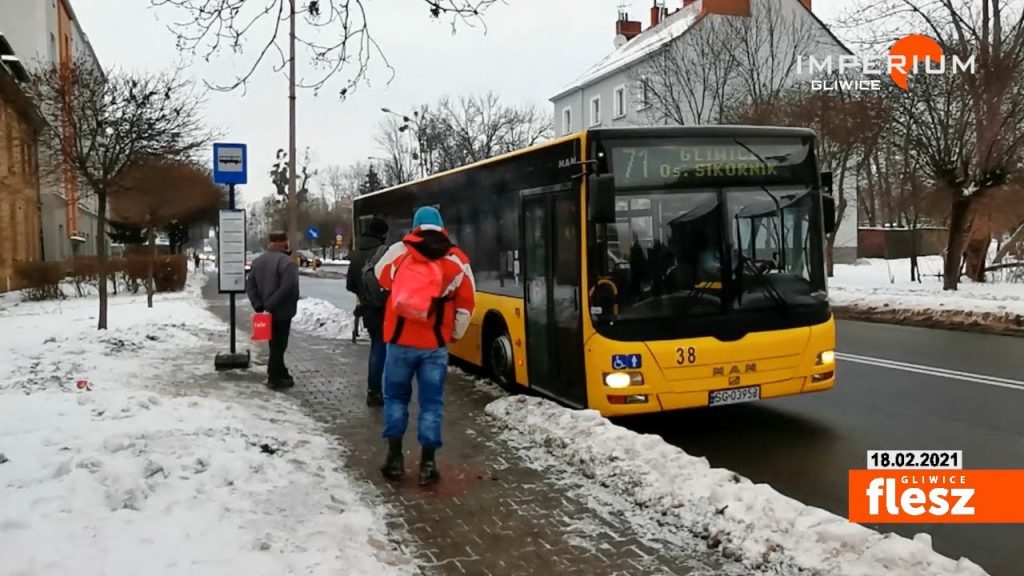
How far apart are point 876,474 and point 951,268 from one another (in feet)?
63.8

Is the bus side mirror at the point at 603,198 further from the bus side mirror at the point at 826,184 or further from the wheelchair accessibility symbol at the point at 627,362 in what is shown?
the bus side mirror at the point at 826,184

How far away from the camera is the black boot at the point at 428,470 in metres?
6.04

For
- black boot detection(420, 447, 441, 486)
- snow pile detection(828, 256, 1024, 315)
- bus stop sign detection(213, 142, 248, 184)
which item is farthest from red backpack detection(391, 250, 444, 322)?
snow pile detection(828, 256, 1024, 315)

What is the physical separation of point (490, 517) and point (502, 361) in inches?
167

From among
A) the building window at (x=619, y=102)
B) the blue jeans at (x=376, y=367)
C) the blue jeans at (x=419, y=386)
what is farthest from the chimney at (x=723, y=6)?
the blue jeans at (x=419, y=386)

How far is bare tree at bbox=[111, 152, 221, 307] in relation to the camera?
18.1 meters

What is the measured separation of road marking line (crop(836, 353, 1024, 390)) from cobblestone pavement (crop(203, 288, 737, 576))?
6.27 meters

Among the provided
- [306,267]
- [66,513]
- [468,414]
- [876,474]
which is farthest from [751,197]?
[306,267]

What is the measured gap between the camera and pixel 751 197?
763cm

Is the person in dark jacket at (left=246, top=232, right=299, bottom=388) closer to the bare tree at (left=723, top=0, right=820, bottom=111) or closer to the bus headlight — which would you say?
the bus headlight

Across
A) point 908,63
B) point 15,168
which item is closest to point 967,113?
point 908,63

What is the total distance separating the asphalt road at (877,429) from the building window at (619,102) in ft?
122

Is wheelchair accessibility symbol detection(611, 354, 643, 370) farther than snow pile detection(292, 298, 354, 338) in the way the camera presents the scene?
No

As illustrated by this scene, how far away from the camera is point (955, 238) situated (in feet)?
74.5
